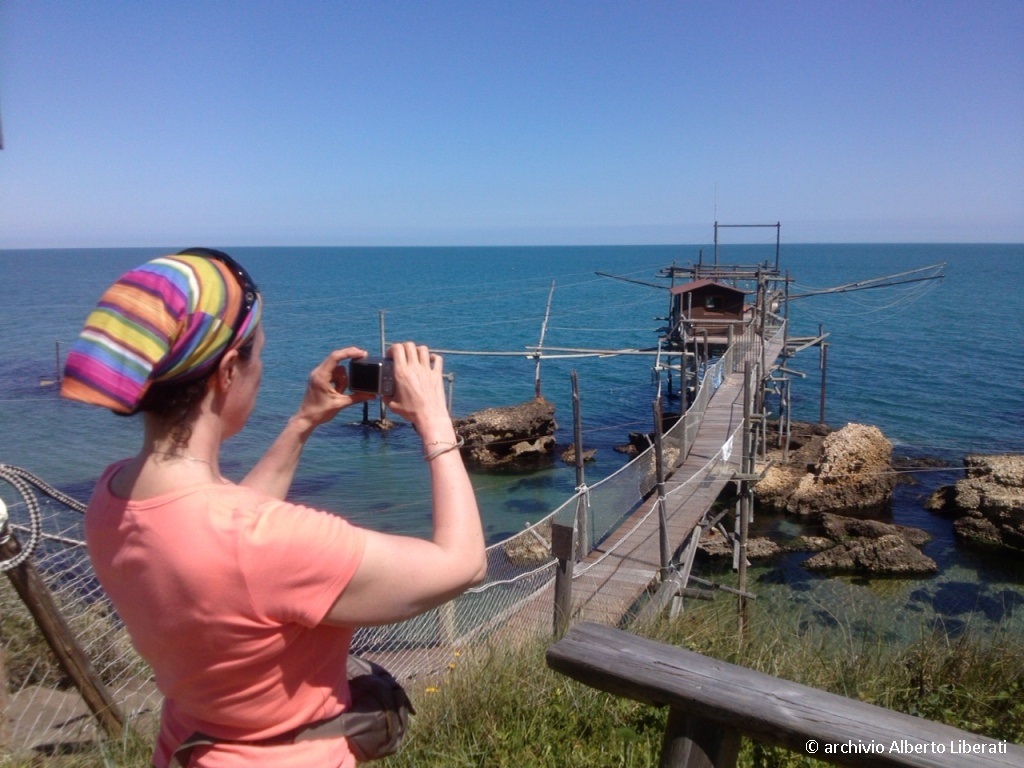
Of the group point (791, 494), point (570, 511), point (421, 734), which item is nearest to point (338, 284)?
point (791, 494)

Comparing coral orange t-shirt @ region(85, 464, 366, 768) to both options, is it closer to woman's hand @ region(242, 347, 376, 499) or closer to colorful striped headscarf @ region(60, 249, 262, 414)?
colorful striped headscarf @ region(60, 249, 262, 414)

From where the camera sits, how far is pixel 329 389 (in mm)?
1770

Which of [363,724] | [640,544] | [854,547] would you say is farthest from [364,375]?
[854,547]

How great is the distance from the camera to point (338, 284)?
95375 mm

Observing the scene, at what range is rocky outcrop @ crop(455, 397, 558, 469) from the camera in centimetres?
2080

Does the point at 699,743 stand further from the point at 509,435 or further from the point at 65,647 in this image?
the point at 509,435

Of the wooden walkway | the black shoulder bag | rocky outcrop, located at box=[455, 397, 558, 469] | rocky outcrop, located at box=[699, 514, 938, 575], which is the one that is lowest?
rocky outcrop, located at box=[699, 514, 938, 575]

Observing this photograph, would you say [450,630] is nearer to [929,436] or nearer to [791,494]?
[791,494]

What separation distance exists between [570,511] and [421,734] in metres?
6.59

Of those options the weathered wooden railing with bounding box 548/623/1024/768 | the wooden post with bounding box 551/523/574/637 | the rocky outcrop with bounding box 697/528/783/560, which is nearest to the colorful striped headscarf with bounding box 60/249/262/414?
the weathered wooden railing with bounding box 548/623/1024/768

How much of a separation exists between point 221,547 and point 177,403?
26 centimetres

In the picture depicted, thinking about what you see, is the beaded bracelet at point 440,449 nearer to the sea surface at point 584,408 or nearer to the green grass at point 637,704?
the green grass at point 637,704

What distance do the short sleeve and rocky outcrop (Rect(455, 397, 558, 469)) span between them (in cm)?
1923

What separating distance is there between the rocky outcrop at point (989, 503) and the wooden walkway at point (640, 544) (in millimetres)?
5087
